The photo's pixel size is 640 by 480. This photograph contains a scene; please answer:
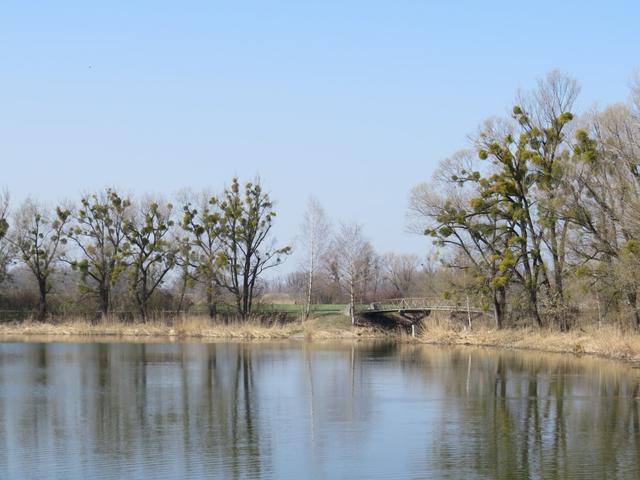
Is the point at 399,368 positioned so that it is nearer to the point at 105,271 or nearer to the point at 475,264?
the point at 475,264

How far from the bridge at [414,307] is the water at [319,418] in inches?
492

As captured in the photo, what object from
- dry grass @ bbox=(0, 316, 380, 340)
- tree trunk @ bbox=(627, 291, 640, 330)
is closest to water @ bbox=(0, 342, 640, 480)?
tree trunk @ bbox=(627, 291, 640, 330)

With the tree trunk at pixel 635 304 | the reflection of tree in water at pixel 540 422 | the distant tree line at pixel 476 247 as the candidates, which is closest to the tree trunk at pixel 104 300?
the distant tree line at pixel 476 247

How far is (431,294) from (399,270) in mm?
36296

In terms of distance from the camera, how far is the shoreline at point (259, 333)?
49619mm

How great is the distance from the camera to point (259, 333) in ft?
194

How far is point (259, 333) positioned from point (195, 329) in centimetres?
468

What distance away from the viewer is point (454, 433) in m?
22.8

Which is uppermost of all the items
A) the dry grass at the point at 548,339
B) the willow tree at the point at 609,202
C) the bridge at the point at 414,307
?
the willow tree at the point at 609,202

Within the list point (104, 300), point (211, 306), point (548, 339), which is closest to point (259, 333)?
point (211, 306)

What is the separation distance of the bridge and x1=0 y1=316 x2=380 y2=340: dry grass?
1.61 m

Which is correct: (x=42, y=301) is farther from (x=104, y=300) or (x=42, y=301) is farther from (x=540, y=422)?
(x=540, y=422)

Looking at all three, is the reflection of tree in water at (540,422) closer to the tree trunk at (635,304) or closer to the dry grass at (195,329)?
the tree trunk at (635,304)

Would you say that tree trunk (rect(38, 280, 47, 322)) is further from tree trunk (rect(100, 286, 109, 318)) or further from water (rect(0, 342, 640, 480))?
water (rect(0, 342, 640, 480))
